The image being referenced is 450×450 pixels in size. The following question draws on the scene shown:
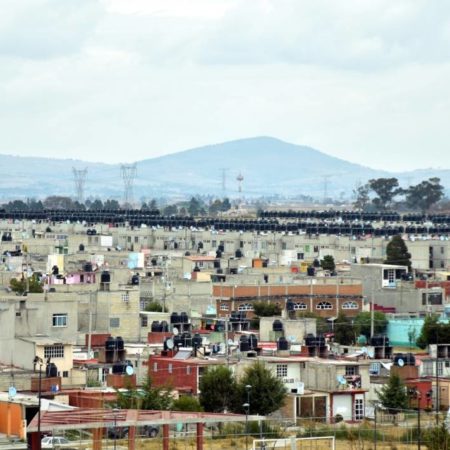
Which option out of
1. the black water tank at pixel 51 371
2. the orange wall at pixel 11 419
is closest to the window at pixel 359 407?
the black water tank at pixel 51 371

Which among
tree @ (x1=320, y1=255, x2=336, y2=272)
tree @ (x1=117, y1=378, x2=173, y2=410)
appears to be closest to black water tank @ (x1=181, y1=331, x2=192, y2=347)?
tree @ (x1=117, y1=378, x2=173, y2=410)

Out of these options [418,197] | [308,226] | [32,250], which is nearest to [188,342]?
[32,250]

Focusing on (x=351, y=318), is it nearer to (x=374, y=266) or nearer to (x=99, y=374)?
(x=374, y=266)

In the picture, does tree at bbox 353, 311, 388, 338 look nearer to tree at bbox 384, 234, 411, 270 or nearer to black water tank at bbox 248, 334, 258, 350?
black water tank at bbox 248, 334, 258, 350

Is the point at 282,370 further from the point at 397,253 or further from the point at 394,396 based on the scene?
the point at 397,253

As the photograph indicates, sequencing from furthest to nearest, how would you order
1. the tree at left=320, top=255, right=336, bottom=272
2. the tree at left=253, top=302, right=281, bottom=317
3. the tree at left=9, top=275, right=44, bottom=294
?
the tree at left=320, top=255, right=336, bottom=272
the tree at left=253, top=302, right=281, bottom=317
the tree at left=9, top=275, right=44, bottom=294

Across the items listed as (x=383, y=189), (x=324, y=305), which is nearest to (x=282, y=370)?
(x=324, y=305)

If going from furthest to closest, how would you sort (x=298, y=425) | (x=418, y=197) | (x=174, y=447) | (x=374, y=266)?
(x=418, y=197), (x=374, y=266), (x=298, y=425), (x=174, y=447)
